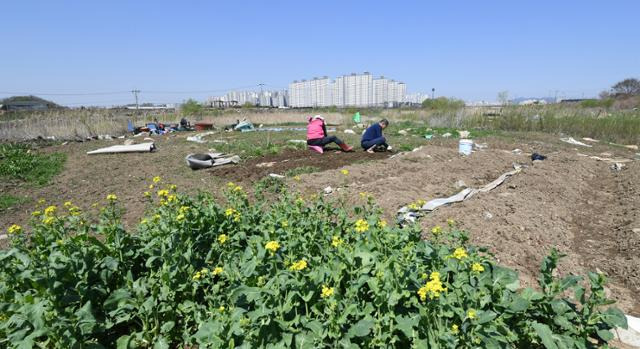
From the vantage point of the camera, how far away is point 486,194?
523cm

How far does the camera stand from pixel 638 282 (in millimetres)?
3234

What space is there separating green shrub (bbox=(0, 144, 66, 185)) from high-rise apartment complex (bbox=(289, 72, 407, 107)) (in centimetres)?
7720

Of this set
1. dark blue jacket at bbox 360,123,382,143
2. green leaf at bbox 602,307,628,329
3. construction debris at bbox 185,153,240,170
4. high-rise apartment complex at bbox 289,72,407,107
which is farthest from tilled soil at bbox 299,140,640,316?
high-rise apartment complex at bbox 289,72,407,107

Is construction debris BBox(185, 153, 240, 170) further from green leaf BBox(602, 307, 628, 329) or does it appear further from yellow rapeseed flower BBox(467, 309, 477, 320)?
green leaf BBox(602, 307, 628, 329)

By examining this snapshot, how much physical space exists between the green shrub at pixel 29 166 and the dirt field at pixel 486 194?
12.2 inches

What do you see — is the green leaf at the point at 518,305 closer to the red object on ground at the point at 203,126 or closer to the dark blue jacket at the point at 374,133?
the dark blue jacket at the point at 374,133

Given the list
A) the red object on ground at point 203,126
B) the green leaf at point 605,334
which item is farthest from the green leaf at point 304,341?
the red object on ground at point 203,126

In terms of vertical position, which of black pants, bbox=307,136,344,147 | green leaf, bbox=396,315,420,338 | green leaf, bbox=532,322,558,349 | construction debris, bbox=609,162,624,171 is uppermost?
black pants, bbox=307,136,344,147

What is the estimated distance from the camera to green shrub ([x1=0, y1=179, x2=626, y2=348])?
5.55ft

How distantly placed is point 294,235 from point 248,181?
4450 millimetres

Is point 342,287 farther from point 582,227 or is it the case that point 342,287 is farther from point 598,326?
point 582,227

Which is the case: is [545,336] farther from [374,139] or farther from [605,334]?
[374,139]

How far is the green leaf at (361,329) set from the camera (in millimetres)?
1608

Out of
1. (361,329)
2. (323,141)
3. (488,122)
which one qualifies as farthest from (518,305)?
(488,122)
